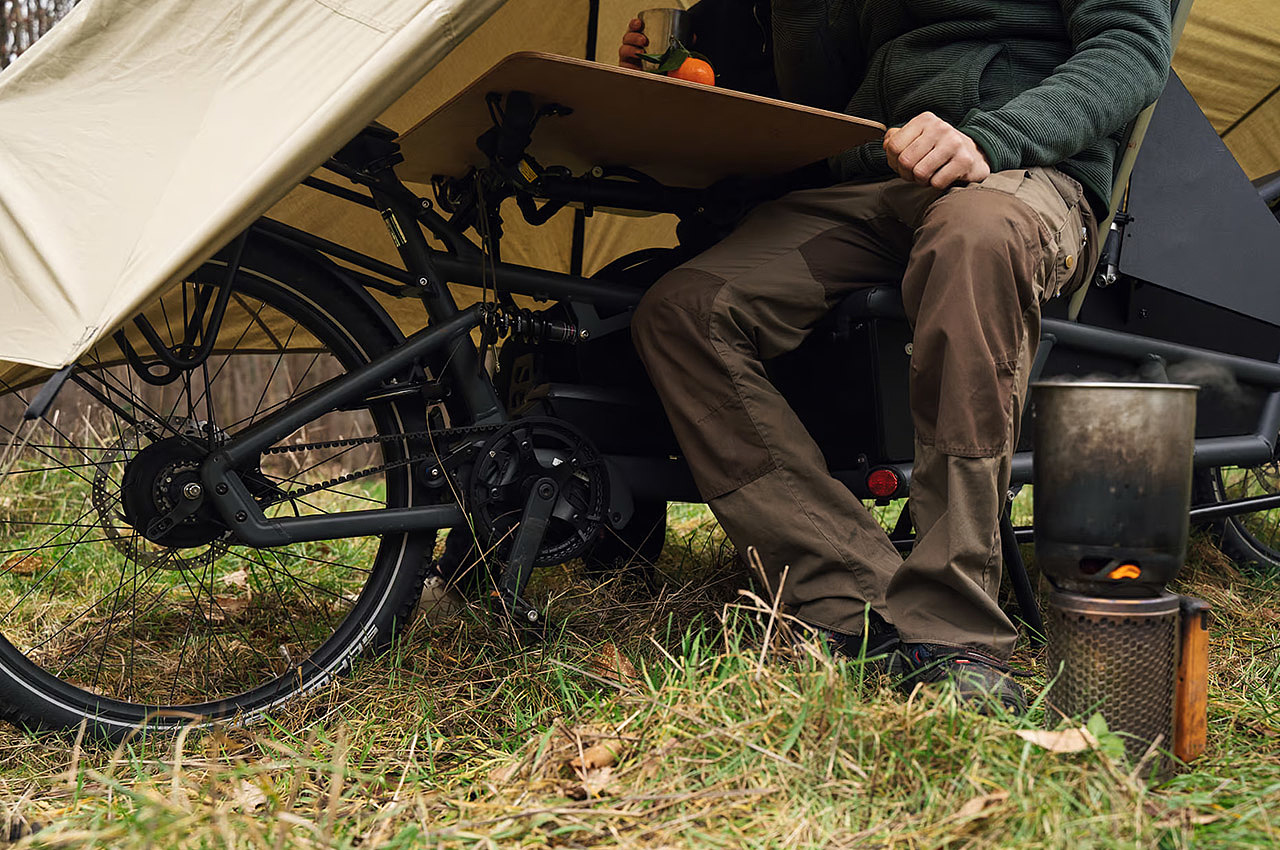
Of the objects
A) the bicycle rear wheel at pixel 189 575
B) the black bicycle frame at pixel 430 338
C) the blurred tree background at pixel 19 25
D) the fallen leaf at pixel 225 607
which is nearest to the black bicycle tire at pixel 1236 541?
the black bicycle frame at pixel 430 338

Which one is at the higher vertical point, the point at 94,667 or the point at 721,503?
the point at 721,503

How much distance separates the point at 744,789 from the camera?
52.5 inches

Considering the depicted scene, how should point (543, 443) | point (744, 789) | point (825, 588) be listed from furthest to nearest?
point (543, 443) < point (825, 588) < point (744, 789)

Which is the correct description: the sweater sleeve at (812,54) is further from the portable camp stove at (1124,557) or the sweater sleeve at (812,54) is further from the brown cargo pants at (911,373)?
the portable camp stove at (1124,557)

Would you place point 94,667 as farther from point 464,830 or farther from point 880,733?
point 880,733

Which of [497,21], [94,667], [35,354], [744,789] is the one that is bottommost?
[94,667]

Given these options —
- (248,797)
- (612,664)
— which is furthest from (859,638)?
(248,797)

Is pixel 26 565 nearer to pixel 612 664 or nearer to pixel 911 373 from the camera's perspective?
pixel 612 664

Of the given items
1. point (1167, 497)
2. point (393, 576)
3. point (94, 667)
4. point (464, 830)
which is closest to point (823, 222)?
point (1167, 497)

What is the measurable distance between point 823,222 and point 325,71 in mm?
1014

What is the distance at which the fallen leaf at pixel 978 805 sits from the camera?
1240mm

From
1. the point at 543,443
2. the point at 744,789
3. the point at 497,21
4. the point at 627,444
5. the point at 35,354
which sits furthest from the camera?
the point at 497,21

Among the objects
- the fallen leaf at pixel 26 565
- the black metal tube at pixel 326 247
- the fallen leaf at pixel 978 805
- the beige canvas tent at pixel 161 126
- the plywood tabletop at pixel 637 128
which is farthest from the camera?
the fallen leaf at pixel 26 565

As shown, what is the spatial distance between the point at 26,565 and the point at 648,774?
7.27 feet
